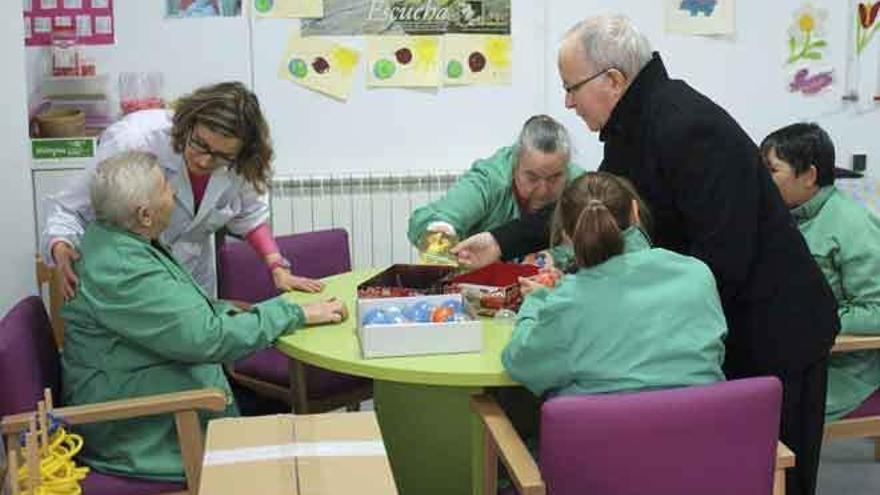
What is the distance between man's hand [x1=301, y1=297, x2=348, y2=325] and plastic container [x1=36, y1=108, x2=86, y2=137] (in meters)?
1.67

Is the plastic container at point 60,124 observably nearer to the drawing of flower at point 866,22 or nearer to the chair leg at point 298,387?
the chair leg at point 298,387

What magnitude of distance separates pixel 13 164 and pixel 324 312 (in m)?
1.42

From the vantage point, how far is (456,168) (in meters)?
4.24

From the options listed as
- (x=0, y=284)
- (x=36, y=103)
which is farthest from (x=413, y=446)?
(x=36, y=103)

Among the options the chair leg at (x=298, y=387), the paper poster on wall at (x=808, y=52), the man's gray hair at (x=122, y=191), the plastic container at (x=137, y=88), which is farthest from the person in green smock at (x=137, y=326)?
the paper poster on wall at (x=808, y=52)

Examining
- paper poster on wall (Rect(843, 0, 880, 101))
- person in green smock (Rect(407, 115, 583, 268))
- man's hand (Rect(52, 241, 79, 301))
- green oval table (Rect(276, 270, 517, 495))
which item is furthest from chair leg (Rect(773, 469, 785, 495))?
paper poster on wall (Rect(843, 0, 880, 101))

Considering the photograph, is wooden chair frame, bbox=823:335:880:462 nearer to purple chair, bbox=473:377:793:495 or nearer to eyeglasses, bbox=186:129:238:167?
purple chair, bbox=473:377:793:495

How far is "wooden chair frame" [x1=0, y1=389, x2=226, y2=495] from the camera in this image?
7.27 feet

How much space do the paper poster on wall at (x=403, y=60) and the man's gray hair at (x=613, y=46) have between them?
186 cm

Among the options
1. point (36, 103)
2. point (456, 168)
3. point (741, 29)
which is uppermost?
point (741, 29)

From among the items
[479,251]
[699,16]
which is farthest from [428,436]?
[699,16]

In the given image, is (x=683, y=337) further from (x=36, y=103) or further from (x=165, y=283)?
(x=36, y=103)

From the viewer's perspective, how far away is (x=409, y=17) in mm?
4090

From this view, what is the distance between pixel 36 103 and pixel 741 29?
285 centimetres
